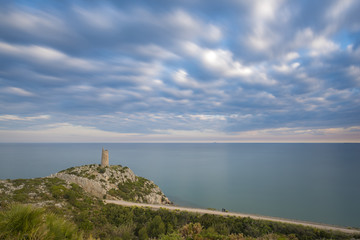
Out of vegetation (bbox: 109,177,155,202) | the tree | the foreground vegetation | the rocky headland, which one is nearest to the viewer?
the foreground vegetation

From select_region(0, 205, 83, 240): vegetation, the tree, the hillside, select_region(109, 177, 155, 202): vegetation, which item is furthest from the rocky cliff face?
select_region(0, 205, 83, 240): vegetation

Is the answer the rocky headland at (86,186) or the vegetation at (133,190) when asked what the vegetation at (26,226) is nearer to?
the rocky headland at (86,186)

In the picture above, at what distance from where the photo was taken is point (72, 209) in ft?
76.4

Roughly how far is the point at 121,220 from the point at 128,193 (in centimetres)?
1949

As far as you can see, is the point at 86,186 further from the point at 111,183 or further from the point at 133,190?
the point at 133,190

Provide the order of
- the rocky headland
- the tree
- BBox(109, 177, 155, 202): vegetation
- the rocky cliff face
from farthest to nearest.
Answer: BBox(109, 177, 155, 202): vegetation
the rocky cliff face
the rocky headland
the tree

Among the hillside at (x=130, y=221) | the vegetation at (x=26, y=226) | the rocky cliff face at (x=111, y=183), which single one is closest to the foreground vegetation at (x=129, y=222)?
the hillside at (x=130, y=221)

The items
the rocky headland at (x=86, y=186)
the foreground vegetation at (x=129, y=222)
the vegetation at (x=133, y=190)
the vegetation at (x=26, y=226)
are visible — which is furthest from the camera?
the vegetation at (x=133, y=190)

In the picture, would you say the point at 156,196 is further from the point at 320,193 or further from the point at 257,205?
the point at 320,193

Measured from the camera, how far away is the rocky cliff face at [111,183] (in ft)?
120

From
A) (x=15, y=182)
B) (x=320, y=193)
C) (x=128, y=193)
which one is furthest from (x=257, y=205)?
(x=15, y=182)

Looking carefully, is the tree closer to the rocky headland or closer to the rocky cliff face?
the rocky headland

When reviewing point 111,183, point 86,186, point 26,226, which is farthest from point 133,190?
point 26,226

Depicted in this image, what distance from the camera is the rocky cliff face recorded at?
36.4 meters
